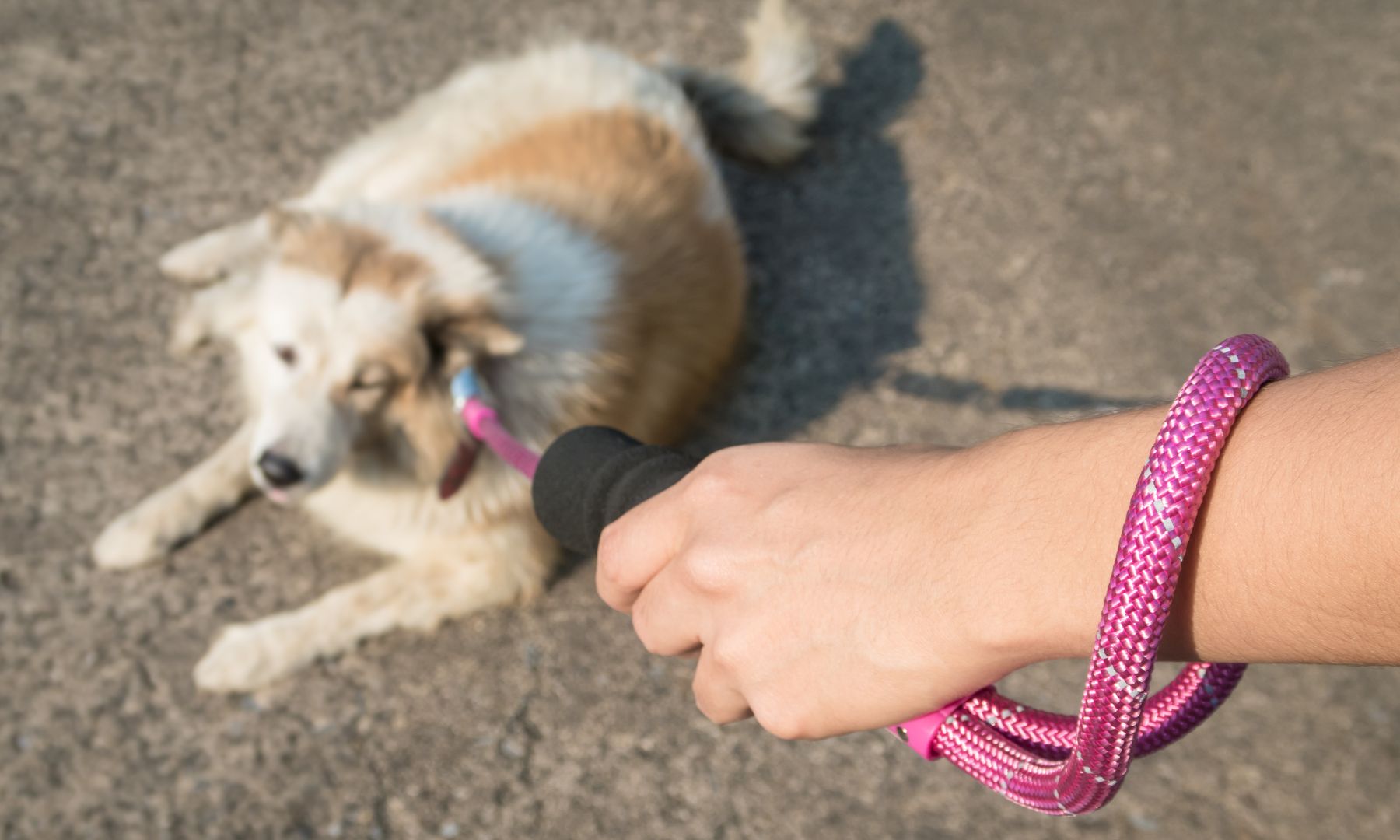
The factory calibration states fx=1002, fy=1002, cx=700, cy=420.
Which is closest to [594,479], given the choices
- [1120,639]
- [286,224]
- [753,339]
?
[1120,639]

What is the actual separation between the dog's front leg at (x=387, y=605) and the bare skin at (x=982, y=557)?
1305mm

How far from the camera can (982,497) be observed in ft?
2.51

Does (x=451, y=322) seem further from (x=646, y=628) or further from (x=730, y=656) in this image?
(x=730, y=656)

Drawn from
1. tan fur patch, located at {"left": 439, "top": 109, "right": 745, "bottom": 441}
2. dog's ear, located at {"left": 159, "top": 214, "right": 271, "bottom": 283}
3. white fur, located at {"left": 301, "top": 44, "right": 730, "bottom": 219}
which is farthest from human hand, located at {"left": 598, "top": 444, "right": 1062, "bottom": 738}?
dog's ear, located at {"left": 159, "top": 214, "right": 271, "bottom": 283}

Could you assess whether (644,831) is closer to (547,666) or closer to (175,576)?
(547,666)

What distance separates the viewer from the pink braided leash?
0.65 m

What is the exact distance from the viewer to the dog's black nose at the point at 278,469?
5.96 feet

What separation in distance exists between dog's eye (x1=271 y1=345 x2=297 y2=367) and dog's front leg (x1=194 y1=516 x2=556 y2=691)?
1.70 ft

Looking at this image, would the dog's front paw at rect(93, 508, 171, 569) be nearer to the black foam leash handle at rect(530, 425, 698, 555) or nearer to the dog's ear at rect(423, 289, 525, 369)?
the dog's ear at rect(423, 289, 525, 369)

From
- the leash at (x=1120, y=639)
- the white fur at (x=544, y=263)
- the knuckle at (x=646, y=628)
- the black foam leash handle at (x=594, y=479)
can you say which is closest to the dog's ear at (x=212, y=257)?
the white fur at (x=544, y=263)

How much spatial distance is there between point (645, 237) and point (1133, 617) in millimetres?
1864

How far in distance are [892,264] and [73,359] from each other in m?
2.18

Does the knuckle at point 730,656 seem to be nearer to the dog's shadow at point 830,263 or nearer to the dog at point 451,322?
the dog at point 451,322

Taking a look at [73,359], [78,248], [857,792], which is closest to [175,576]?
[73,359]
